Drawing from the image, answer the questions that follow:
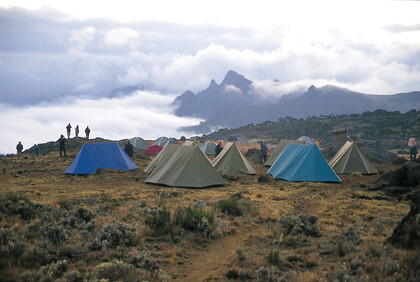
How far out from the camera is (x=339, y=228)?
1117 centimetres

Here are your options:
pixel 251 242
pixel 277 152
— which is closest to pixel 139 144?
pixel 277 152

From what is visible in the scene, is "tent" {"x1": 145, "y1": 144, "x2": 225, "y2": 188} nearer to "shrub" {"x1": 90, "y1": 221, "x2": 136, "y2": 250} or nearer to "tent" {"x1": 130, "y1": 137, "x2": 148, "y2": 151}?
"shrub" {"x1": 90, "y1": 221, "x2": 136, "y2": 250}

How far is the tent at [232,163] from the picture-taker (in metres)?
26.3

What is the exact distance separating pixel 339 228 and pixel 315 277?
4478mm

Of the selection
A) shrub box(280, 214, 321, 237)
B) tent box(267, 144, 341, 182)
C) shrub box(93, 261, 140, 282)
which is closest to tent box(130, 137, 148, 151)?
tent box(267, 144, 341, 182)

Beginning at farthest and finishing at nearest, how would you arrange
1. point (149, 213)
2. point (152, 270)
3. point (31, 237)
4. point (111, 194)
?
point (111, 194) < point (149, 213) < point (31, 237) < point (152, 270)

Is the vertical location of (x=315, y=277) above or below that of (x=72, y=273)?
below

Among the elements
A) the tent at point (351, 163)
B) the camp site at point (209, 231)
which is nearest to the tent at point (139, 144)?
the tent at point (351, 163)

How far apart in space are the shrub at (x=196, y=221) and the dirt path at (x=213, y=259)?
43cm

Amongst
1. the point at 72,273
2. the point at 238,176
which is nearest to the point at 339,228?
the point at 72,273

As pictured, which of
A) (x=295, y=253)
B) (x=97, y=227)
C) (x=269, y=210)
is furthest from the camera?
(x=269, y=210)

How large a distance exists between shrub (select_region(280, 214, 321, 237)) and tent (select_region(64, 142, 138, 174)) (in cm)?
1836

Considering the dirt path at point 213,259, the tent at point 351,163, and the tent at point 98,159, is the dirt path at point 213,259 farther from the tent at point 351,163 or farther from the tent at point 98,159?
the tent at point 98,159

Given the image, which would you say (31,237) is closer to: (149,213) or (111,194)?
(149,213)
